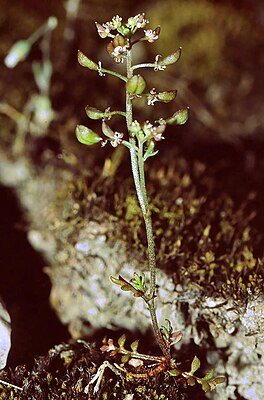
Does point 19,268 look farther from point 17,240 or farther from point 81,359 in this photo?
point 81,359

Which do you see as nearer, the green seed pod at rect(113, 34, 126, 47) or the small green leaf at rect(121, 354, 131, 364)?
the green seed pod at rect(113, 34, 126, 47)

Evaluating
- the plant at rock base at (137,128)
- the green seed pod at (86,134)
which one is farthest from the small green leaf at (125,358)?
the green seed pod at (86,134)

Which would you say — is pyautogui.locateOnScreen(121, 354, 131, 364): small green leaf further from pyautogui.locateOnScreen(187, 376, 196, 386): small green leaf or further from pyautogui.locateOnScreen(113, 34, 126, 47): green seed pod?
pyautogui.locateOnScreen(113, 34, 126, 47): green seed pod

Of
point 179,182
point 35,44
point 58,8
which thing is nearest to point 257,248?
point 179,182

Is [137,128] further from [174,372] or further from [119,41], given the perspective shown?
[174,372]

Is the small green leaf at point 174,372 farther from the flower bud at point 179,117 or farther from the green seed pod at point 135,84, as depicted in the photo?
the green seed pod at point 135,84

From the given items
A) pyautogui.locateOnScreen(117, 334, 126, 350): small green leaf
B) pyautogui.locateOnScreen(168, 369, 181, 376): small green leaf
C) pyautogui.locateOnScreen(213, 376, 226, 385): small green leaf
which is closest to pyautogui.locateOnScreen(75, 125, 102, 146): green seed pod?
pyautogui.locateOnScreen(117, 334, 126, 350): small green leaf

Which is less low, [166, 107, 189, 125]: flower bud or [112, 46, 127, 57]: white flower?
[112, 46, 127, 57]: white flower

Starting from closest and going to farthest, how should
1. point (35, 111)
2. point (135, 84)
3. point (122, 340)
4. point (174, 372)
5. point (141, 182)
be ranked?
point (135, 84) < point (141, 182) < point (174, 372) < point (122, 340) < point (35, 111)

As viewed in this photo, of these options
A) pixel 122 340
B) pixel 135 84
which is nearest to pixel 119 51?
pixel 135 84
